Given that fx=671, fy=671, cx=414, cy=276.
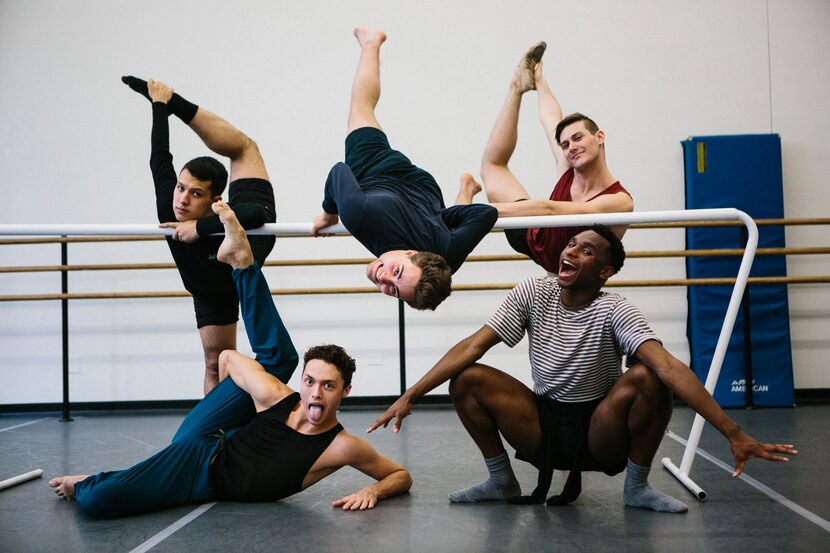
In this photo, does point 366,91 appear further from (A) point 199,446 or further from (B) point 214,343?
(A) point 199,446

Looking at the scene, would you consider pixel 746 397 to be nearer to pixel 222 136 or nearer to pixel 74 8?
pixel 222 136

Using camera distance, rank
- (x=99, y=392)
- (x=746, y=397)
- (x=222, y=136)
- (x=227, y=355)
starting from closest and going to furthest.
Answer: (x=227, y=355)
(x=222, y=136)
(x=746, y=397)
(x=99, y=392)

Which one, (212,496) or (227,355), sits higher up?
(227,355)

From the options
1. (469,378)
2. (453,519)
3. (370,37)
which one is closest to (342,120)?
(370,37)

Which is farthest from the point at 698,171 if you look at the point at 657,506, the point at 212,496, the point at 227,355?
the point at 212,496

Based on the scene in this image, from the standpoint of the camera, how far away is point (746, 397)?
4180mm

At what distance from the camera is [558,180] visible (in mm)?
2840

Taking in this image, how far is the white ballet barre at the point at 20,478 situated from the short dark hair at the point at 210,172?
4.39ft

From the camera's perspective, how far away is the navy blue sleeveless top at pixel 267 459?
2.21 m

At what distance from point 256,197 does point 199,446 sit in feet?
3.16

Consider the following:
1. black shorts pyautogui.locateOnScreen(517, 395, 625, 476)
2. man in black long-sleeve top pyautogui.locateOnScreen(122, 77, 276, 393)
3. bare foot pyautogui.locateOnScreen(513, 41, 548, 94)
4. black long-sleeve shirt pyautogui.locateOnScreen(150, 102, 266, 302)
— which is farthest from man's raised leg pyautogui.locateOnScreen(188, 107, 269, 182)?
black shorts pyautogui.locateOnScreen(517, 395, 625, 476)

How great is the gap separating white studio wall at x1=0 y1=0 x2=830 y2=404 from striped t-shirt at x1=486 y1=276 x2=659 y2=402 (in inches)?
92.9

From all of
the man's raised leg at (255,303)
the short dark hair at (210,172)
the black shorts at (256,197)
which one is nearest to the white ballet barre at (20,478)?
the man's raised leg at (255,303)

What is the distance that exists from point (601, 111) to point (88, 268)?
11.7 feet
